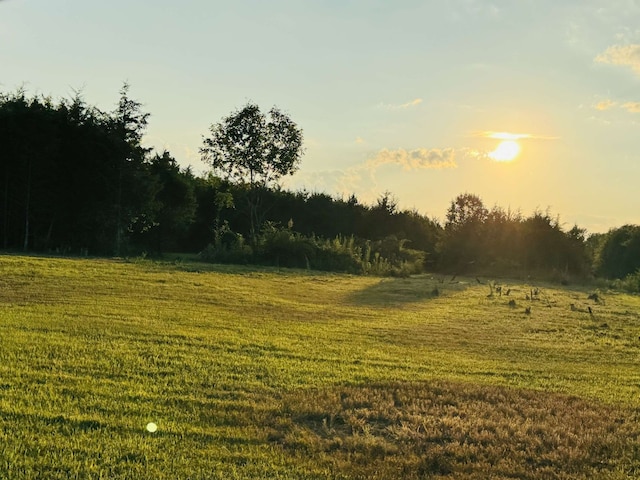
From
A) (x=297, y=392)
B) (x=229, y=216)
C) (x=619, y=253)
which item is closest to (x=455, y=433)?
(x=297, y=392)

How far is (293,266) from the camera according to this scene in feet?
75.8

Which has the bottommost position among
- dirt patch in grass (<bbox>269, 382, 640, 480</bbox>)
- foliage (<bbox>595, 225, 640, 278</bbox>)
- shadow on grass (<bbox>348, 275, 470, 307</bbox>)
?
dirt patch in grass (<bbox>269, 382, 640, 480</bbox>)

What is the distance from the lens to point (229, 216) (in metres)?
31.5

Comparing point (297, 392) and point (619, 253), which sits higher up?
point (619, 253)

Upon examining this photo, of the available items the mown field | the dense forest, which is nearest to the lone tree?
the dense forest

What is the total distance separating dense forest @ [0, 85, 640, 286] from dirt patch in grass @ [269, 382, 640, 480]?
55.7 ft

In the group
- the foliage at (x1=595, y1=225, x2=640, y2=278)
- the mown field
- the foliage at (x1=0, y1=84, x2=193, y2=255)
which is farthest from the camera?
the foliage at (x1=595, y1=225, x2=640, y2=278)

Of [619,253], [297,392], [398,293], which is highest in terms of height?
[619,253]

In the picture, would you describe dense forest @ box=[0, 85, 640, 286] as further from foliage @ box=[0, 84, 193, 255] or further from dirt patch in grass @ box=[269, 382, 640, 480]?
dirt patch in grass @ box=[269, 382, 640, 480]

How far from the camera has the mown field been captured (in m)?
3.71

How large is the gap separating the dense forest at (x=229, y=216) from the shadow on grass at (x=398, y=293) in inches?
191

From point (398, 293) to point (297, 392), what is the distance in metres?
10.9

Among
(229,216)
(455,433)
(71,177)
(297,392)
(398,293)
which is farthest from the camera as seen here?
(229,216)

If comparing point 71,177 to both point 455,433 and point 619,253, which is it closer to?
point 455,433
